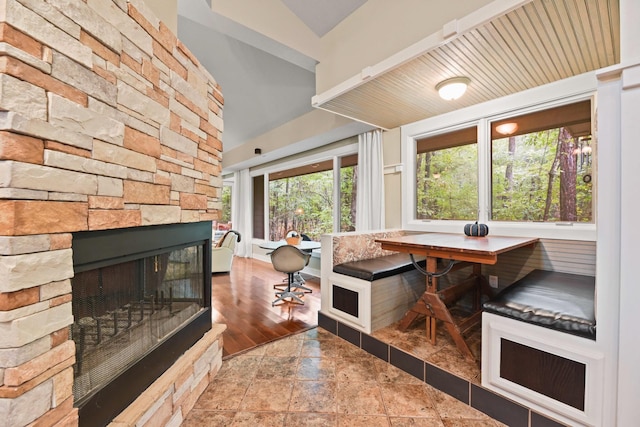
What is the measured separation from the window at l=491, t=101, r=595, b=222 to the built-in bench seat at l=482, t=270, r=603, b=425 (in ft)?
3.23

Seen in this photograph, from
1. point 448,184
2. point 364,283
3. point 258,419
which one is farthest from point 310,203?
point 258,419

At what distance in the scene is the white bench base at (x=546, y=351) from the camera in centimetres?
126

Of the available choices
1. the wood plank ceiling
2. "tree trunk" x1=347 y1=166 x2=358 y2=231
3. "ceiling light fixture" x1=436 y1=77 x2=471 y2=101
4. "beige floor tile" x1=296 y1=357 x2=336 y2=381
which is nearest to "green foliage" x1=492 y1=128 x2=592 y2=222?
the wood plank ceiling

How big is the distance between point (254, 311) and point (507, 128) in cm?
334

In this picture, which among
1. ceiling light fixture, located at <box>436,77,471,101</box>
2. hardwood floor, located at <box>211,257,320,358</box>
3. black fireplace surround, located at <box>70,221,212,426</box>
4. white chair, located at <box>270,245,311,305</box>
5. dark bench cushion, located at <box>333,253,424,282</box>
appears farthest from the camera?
white chair, located at <box>270,245,311,305</box>

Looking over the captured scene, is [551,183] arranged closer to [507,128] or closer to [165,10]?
[507,128]

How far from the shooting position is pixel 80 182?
3.14ft

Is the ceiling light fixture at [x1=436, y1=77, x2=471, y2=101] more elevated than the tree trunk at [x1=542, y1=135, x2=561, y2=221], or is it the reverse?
the ceiling light fixture at [x1=436, y1=77, x2=471, y2=101]

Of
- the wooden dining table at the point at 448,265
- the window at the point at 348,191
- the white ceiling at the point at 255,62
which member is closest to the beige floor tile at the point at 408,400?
the wooden dining table at the point at 448,265

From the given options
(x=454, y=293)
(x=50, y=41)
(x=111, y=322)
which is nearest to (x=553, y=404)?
(x=454, y=293)

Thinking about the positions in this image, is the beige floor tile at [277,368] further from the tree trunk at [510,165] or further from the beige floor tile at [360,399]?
the tree trunk at [510,165]

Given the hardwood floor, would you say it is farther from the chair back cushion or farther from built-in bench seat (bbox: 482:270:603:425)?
built-in bench seat (bbox: 482:270:603:425)

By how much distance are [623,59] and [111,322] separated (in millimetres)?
2606

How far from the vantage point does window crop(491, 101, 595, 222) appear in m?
2.28
